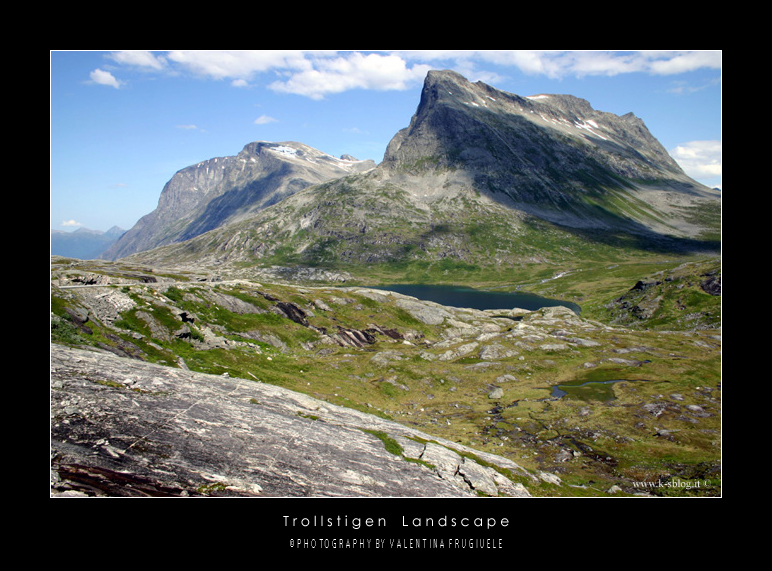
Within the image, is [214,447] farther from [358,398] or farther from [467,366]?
[467,366]

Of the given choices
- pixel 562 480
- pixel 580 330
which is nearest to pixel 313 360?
pixel 562 480

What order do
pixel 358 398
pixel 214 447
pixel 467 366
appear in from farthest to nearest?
pixel 467 366 → pixel 358 398 → pixel 214 447

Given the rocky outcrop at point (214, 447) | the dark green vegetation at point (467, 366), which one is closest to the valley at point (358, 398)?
the rocky outcrop at point (214, 447)

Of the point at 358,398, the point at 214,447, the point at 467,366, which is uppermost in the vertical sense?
the point at 214,447

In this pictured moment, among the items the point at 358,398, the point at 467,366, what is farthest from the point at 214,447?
the point at 467,366

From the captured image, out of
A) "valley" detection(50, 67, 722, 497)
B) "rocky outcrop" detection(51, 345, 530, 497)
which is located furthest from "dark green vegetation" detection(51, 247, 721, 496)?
"rocky outcrop" detection(51, 345, 530, 497)

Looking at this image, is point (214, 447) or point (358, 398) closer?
point (214, 447)

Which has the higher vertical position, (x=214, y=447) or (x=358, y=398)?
(x=214, y=447)
